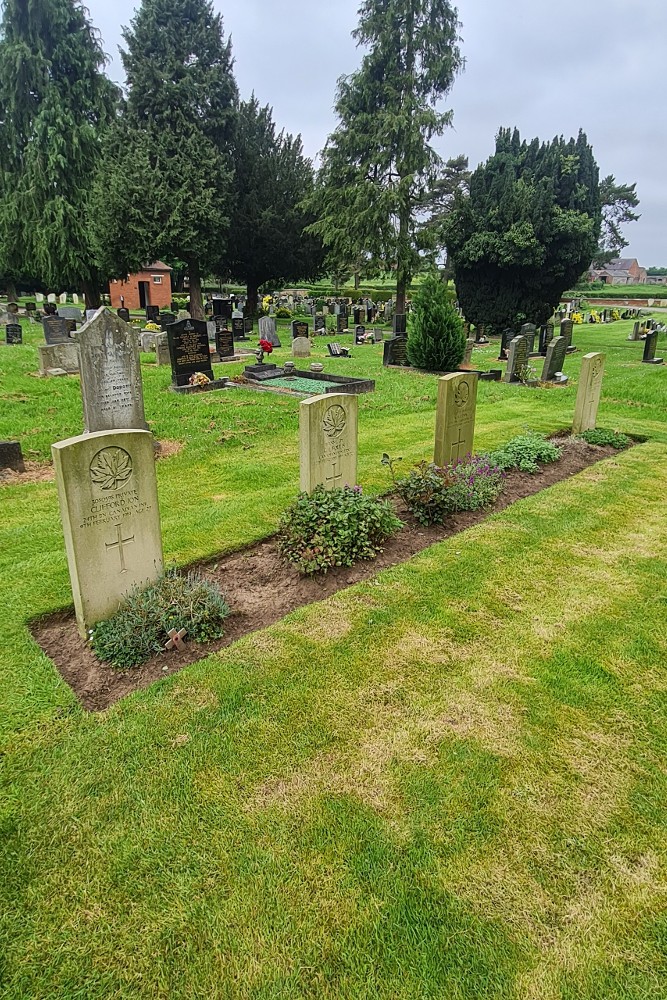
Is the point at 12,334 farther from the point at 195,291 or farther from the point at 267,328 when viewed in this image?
the point at 195,291

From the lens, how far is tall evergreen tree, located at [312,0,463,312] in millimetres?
27281

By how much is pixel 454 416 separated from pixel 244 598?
3.77m

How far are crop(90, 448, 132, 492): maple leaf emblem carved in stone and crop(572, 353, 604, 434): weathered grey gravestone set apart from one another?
25.2 ft

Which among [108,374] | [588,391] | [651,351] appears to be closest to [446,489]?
[588,391]

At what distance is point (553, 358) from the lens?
1639cm

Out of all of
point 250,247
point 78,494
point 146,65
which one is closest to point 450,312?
point 78,494

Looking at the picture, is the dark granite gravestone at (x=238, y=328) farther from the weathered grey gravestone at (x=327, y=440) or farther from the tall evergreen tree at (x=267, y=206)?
the weathered grey gravestone at (x=327, y=440)

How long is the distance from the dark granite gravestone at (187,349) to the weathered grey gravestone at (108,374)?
5528mm

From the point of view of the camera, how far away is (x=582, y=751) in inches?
127

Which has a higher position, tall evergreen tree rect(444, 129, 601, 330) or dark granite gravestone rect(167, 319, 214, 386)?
tall evergreen tree rect(444, 129, 601, 330)

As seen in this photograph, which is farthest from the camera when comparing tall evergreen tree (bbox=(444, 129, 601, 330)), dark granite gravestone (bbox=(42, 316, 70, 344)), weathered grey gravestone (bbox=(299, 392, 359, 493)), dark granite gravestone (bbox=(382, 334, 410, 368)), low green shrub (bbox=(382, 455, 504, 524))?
tall evergreen tree (bbox=(444, 129, 601, 330))

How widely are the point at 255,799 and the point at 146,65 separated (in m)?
32.7

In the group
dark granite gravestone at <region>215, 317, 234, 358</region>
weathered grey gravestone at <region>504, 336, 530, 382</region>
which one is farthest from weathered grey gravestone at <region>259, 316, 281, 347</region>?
weathered grey gravestone at <region>504, 336, 530, 382</region>

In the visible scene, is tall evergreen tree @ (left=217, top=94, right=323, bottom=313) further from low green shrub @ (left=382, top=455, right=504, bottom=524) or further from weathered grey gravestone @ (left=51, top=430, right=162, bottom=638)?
weathered grey gravestone @ (left=51, top=430, right=162, bottom=638)
